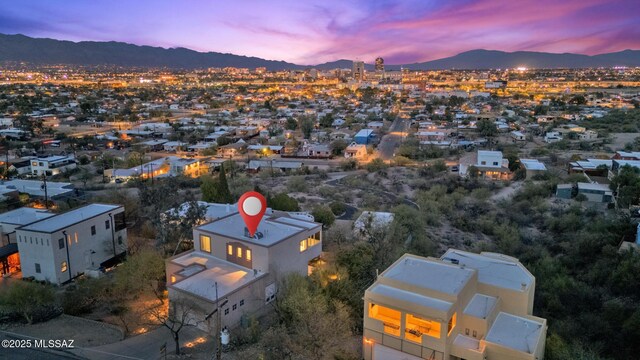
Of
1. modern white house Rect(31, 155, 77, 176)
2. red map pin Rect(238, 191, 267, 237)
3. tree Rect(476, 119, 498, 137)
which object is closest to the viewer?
red map pin Rect(238, 191, 267, 237)

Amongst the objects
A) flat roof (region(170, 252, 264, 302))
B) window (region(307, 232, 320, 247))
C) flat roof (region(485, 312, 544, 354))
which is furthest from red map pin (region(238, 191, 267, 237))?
flat roof (region(485, 312, 544, 354))

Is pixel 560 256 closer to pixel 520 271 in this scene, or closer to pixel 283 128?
pixel 520 271

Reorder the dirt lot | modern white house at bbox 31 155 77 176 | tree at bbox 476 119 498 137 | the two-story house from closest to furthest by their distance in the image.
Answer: the dirt lot < the two-story house < modern white house at bbox 31 155 77 176 < tree at bbox 476 119 498 137

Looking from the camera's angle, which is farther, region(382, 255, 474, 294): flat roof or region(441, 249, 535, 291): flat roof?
region(441, 249, 535, 291): flat roof

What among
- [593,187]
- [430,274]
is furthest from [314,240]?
[593,187]

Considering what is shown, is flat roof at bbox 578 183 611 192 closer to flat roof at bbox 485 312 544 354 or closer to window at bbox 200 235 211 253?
flat roof at bbox 485 312 544 354

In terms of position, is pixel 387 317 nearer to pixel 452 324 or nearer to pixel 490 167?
pixel 452 324
